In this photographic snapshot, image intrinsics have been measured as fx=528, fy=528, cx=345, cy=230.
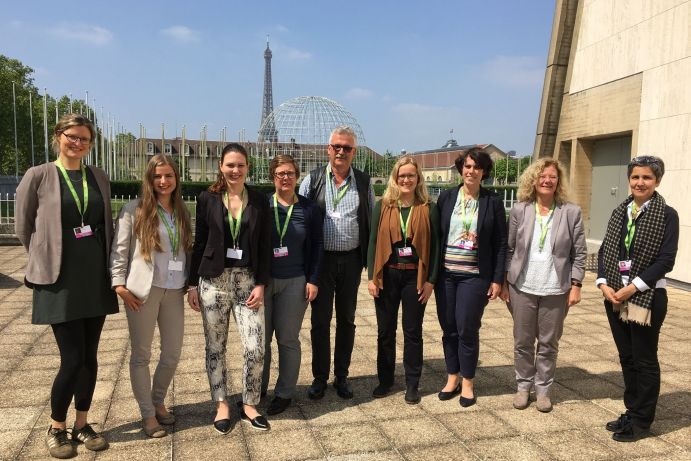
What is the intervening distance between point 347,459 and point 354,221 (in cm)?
173

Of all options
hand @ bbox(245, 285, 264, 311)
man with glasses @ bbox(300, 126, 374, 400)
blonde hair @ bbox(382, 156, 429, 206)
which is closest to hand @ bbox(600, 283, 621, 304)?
blonde hair @ bbox(382, 156, 429, 206)

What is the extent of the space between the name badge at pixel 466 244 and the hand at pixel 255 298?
5.08ft

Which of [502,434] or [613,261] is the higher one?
[613,261]

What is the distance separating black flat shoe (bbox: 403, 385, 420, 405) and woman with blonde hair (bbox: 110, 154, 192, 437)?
5.89 feet

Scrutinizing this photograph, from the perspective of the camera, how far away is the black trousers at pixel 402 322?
4.07 m

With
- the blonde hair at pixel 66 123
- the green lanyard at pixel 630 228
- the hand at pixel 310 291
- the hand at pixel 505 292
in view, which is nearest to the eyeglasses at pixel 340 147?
the hand at pixel 310 291

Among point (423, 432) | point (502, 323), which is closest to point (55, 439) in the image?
point (423, 432)

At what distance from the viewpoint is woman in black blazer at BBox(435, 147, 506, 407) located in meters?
4.01

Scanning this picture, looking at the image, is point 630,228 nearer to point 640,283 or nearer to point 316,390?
point 640,283

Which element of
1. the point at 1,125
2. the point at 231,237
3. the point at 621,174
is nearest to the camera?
the point at 231,237

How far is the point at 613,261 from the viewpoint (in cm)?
366

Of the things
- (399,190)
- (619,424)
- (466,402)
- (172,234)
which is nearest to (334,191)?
(399,190)

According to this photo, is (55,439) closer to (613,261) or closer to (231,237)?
(231,237)

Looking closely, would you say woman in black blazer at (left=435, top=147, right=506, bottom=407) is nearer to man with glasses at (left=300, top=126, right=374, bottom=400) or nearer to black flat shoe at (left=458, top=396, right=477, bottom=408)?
black flat shoe at (left=458, top=396, right=477, bottom=408)
